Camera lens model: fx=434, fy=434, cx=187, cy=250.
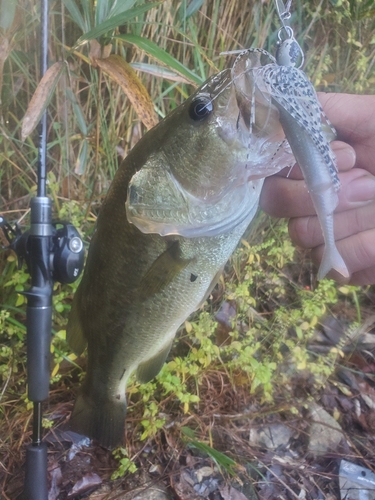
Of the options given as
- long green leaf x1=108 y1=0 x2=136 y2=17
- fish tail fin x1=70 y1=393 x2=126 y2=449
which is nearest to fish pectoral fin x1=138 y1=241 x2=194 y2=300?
fish tail fin x1=70 y1=393 x2=126 y2=449

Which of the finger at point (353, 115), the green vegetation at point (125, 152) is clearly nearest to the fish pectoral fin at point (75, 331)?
the green vegetation at point (125, 152)

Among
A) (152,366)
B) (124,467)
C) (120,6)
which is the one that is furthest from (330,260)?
(124,467)

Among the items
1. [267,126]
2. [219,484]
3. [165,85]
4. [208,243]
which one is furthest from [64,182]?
[219,484]

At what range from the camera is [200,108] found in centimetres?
89

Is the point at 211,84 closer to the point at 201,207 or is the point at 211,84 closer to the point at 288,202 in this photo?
the point at 201,207

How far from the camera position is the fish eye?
34.8 inches

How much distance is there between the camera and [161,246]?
1.03 m

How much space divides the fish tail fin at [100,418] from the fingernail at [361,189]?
925 millimetres

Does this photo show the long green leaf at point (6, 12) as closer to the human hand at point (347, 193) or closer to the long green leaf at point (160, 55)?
the long green leaf at point (160, 55)

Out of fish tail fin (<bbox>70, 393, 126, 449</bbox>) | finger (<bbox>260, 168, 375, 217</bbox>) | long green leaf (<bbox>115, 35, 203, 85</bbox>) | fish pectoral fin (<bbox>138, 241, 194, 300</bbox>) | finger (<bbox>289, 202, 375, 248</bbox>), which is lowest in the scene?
fish tail fin (<bbox>70, 393, 126, 449</bbox>)

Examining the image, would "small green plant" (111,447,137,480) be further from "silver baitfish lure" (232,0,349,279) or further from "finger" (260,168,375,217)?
"silver baitfish lure" (232,0,349,279)

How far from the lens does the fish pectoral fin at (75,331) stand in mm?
1236

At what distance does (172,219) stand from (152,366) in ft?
1.76

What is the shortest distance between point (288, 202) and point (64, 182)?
118 centimetres
